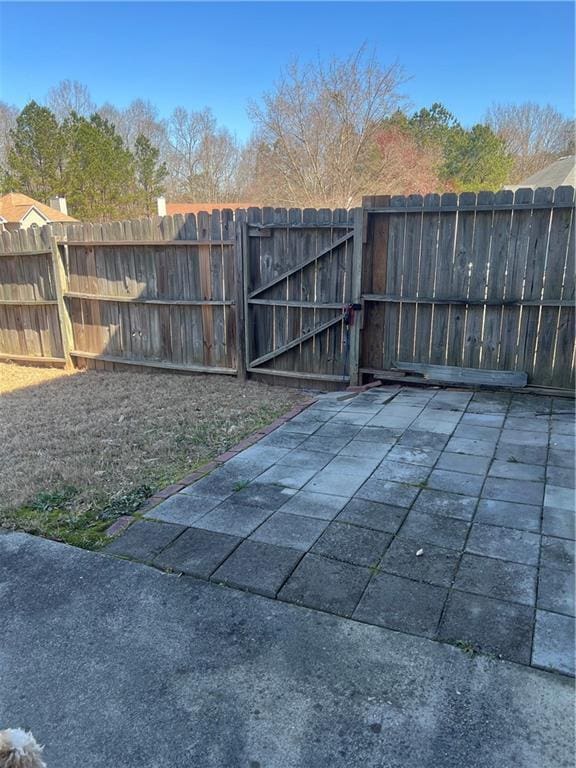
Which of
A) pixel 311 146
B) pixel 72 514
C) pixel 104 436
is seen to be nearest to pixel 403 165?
pixel 311 146

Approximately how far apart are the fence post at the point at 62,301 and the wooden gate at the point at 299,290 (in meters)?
2.88

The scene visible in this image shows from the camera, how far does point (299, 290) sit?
5633mm

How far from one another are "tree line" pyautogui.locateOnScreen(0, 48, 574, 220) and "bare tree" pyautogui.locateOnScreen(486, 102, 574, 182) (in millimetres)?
50

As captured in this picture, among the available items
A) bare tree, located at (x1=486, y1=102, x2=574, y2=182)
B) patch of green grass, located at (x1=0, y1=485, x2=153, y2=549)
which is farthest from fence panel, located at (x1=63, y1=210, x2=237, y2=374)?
bare tree, located at (x1=486, y1=102, x2=574, y2=182)

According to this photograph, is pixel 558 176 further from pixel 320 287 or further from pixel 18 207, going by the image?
pixel 18 207

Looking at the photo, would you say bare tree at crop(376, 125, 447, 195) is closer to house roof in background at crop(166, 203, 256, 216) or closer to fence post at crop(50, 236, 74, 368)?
house roof in background at crop(166, 203, 256, 216)

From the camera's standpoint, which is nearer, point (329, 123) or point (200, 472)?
point (200, 472)

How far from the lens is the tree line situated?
67.0ft

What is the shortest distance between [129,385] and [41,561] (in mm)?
3841

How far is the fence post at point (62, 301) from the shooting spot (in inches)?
274

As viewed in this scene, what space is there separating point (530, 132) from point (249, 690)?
30925mm

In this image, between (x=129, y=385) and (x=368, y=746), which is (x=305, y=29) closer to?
(x=129, y=385)

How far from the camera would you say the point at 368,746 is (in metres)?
1.45

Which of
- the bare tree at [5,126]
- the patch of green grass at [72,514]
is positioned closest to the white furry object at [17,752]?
the patch of green grass at [72,514]
